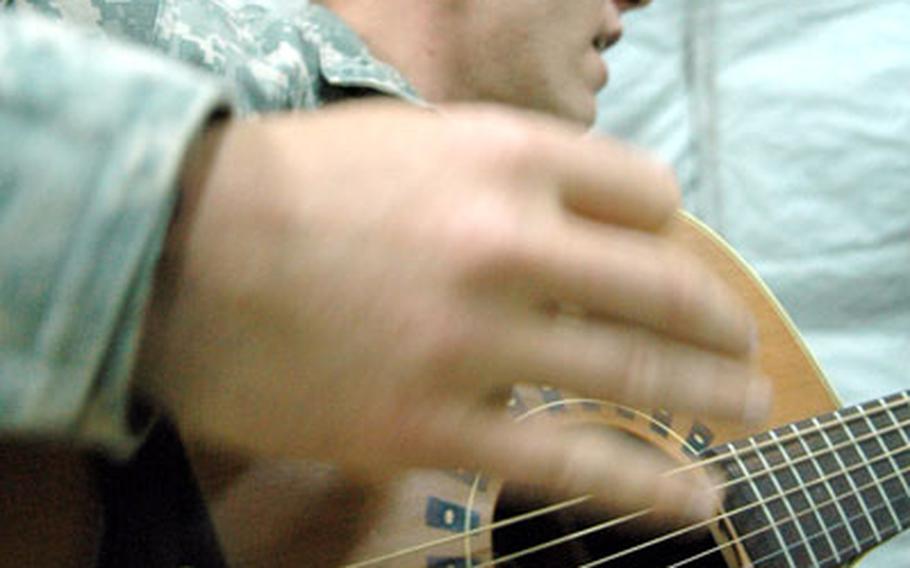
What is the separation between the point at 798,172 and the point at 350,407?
967mm

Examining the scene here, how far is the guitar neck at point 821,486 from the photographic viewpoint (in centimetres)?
59

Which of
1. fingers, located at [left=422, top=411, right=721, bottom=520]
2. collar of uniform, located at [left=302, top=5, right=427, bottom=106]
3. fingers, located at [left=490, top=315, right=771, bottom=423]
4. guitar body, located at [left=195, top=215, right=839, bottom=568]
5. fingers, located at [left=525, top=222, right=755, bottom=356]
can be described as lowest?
guitar body, located at [left=195, top=215, right=839, bottom=568]

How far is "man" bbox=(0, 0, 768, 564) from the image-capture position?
250 millimetres

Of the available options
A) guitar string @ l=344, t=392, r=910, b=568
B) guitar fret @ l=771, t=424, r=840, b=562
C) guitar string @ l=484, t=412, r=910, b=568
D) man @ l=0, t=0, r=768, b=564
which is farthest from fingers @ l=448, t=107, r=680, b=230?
guitar fret @ l=771, t=424, r=840, b=562

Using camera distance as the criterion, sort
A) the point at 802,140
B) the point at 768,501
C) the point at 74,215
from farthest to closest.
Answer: the point at 802,140, the point at 768,501, the point at 74,215

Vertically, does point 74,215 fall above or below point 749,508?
above

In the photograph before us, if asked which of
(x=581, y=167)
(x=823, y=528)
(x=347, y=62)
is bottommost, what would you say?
(x=823, y=528)

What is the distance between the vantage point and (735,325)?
30cm

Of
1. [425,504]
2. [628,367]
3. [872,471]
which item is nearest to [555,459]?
Result: [628,367]

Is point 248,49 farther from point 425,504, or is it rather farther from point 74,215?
point 74,215

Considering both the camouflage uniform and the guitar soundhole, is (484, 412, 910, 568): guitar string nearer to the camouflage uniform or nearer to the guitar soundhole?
the guitar soundhole

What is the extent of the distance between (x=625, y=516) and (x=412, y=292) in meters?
0.32

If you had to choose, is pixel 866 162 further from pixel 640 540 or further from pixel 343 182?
pixel 343 182

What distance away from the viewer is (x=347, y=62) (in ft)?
2.41
